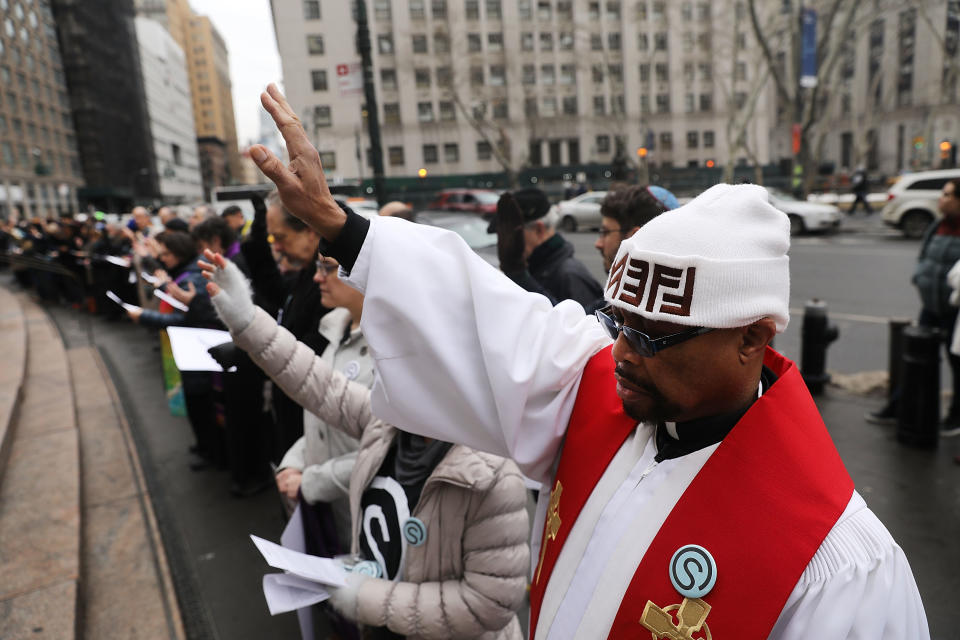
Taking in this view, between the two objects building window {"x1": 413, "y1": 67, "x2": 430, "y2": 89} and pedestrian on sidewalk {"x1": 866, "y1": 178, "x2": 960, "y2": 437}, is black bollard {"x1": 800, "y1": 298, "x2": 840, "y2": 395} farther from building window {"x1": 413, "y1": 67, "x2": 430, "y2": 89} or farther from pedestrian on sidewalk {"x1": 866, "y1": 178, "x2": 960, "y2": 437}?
building window {"x1": 413, "y1": 67, "x2": 430, "y2": 89}

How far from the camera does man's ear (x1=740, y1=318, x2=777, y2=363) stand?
1.24 m

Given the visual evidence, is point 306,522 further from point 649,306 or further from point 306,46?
point 306,46

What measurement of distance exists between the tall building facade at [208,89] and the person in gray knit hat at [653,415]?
5615 inches

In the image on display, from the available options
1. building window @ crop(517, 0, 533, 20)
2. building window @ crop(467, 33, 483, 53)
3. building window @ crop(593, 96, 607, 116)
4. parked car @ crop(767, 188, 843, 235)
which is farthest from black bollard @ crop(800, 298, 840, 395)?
building window @ crop(517, 0, 533, 20)

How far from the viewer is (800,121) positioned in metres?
22.4

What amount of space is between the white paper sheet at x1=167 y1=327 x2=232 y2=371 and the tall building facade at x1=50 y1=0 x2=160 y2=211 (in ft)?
224

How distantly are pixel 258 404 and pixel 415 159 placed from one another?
4936cm

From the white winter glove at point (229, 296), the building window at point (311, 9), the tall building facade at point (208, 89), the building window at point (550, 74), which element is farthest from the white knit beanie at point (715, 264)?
the tall building facade at point (208, 89)

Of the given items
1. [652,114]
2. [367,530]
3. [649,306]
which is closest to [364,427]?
[367,530]

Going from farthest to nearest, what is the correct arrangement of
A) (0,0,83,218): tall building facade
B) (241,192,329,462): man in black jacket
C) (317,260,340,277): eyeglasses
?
(0,0,83,218): tall building facade < (241,192,329,462): man in black jacket < (317,260,340,277): eyeglasses

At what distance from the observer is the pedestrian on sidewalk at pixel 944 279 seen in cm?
482

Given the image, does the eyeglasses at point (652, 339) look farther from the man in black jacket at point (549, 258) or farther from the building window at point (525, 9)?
the building window at point (525, 9)

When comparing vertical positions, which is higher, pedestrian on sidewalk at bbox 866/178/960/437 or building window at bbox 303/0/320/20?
building window at bbox 303/0/320/20

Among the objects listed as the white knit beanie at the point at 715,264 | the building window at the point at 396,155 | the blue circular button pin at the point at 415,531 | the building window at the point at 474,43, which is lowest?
the blue circular button pin at the point at 415,531
